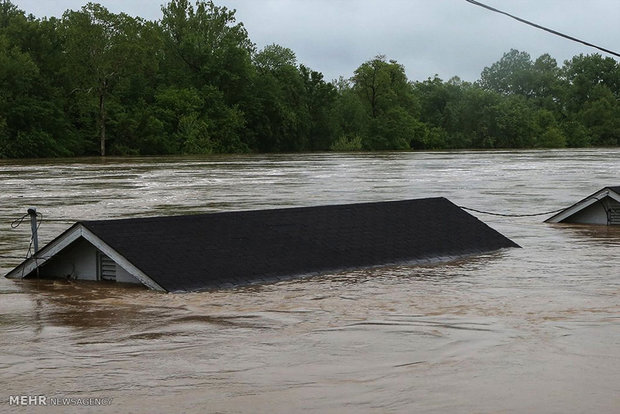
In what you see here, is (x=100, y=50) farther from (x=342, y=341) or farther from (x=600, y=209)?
(x=342, y=341)

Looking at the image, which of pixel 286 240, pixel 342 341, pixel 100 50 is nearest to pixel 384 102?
pixel 100 50

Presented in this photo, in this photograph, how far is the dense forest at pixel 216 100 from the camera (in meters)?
94.0

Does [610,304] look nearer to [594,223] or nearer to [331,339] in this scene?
[331,339]

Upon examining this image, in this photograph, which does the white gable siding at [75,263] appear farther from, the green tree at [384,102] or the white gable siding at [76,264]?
the green tree at [384,102]

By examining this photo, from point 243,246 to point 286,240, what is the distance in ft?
3.43

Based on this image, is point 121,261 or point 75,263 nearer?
point 121,261

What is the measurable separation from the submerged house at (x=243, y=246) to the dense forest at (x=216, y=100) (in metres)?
74.5

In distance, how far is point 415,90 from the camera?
496 ft

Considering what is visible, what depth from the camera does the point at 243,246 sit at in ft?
53.5

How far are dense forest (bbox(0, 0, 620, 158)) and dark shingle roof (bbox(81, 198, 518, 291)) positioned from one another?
243 feet

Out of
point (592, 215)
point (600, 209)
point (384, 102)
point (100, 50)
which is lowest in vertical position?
point (592, 215)

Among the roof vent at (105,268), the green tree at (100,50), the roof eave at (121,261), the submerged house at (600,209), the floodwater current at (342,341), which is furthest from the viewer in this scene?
the green tree at (100,50)

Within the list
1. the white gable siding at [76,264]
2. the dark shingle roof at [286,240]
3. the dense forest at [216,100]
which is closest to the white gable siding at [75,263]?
the white gable siding at [76,264]

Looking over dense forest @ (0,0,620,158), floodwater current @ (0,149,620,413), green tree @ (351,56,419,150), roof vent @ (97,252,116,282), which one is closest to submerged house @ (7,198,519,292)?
roof vent @ (97,252,116,282)
